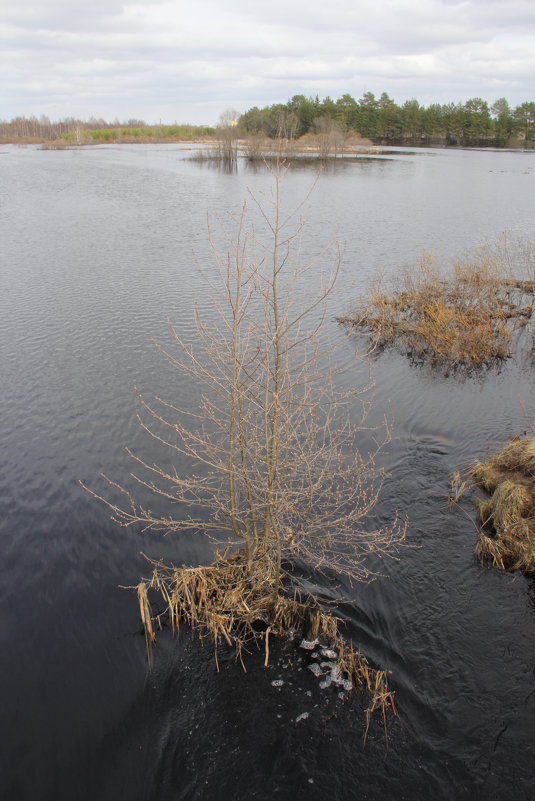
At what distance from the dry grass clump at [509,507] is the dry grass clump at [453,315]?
293 inches

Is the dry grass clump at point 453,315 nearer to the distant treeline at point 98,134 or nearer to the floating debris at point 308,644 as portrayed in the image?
the floating debris at point 308,644

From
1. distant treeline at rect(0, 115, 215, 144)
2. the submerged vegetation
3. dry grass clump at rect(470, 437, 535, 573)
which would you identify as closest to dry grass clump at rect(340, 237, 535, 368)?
dry grass clump at rect(470, 437, 535, 573)

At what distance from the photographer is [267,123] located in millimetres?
84625

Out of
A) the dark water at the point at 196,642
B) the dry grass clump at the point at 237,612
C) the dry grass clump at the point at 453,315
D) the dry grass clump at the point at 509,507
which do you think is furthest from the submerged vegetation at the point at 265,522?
the dry grass clump at the point at 453,315

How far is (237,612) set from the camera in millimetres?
9047

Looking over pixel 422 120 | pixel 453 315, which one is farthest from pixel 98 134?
pixel 453 315

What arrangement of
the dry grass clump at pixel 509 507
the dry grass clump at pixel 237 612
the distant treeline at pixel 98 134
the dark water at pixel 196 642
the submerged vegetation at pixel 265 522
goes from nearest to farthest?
1. the dark water at pixel 196 642
2. the submerged vegetation at pixel 265 522
3. the dry grass clump at pixel 237 612
4. the dry grass clump at pixel 509 507
5. the distant treeline at pixel 98 134

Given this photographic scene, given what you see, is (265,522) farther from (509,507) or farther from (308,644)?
(509,507)

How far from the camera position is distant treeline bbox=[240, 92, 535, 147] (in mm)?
109250

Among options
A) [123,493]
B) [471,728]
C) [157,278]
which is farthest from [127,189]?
[471,728]

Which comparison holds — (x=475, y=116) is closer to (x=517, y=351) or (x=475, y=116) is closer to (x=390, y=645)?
(x=517, y=351)

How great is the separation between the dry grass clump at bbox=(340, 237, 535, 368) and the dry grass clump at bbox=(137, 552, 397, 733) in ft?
42.3

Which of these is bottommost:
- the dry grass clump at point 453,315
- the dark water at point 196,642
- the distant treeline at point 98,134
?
the dark water at point 196,642

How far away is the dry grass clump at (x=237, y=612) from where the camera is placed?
879cm
